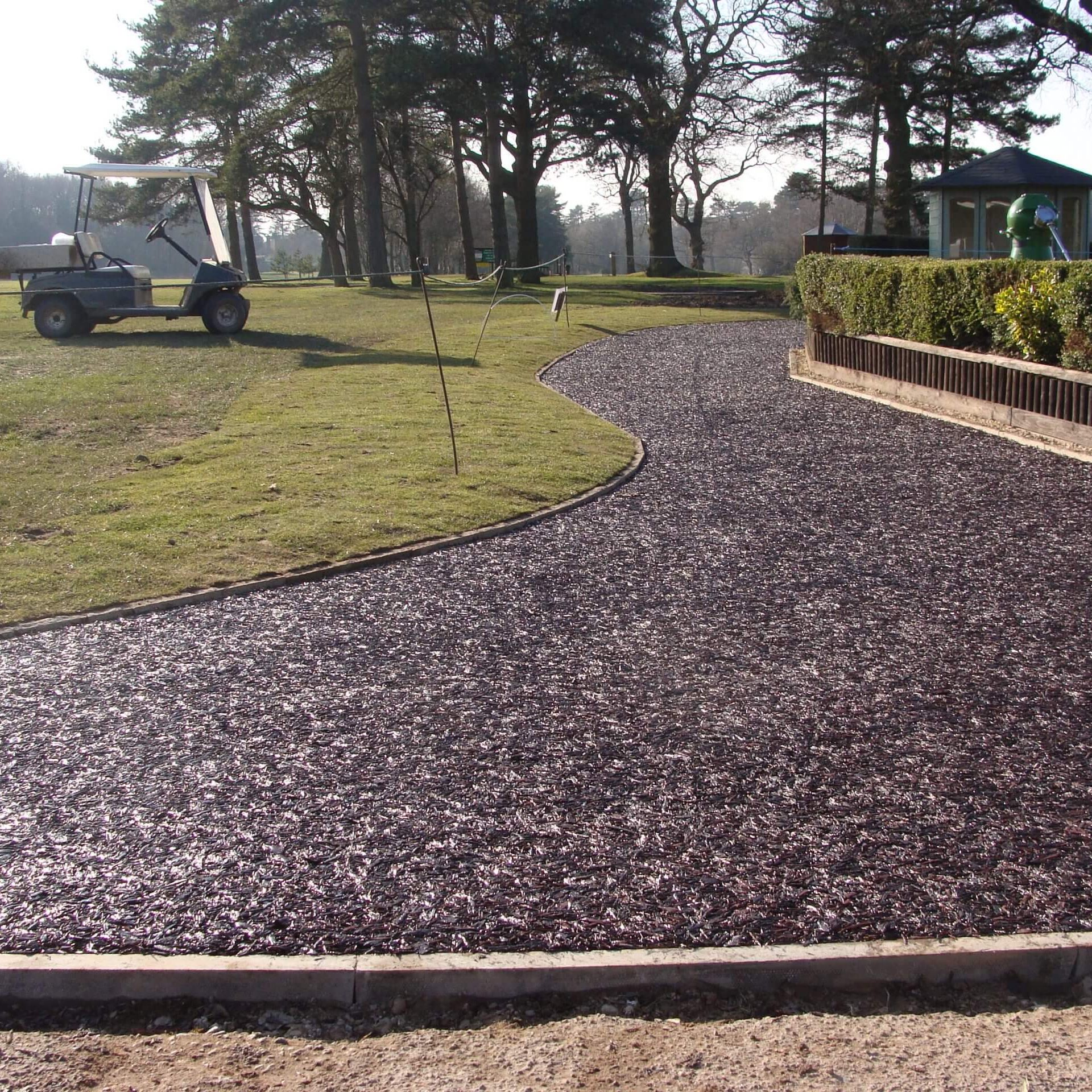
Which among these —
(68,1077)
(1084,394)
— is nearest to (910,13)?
(1084,394)

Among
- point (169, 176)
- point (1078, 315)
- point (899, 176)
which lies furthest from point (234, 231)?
point (1078, 315)

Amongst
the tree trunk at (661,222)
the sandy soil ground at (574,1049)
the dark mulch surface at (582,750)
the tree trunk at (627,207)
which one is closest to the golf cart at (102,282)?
the dark mulch surface at (582,750)

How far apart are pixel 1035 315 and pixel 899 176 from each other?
31.5m

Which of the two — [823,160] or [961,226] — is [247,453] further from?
[823,160]

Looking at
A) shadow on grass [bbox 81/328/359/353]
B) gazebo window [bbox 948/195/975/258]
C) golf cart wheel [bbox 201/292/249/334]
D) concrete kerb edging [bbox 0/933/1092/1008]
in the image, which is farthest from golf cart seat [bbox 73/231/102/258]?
gazebo window [bbox 948/195/975/258]

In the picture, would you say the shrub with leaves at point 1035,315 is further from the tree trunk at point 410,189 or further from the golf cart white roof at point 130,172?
the tree trunk at point 410,189

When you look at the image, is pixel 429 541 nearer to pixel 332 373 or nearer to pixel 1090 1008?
pixel 1090 1008

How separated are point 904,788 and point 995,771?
407 millimetres

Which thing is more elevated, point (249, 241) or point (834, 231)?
point (249, 241)

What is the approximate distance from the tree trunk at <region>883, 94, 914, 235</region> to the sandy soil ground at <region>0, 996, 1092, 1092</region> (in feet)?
130

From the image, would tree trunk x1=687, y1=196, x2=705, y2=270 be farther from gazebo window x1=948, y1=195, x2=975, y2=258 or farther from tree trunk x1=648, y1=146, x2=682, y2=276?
gazebo window x1=948, y1=195, x2=975, y2=258

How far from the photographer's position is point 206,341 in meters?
19.6

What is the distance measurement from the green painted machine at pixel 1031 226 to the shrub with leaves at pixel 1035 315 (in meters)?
6.59

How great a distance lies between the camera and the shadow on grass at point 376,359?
17422mm
